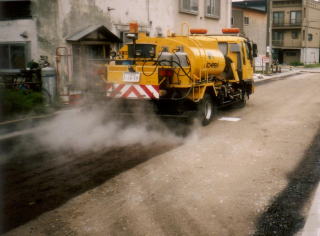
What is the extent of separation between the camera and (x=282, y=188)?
5.88m

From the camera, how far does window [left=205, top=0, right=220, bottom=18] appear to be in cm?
2637

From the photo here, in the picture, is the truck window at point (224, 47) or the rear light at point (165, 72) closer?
the rear light at point (165, 72)

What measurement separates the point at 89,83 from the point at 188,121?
9.55ft

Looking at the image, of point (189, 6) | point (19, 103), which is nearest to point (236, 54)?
point (19, 103)

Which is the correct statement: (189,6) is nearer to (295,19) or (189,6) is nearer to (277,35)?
(295,19)

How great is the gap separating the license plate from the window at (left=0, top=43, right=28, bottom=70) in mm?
7386

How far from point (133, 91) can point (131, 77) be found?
14.0 inches

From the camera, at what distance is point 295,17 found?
210 ft

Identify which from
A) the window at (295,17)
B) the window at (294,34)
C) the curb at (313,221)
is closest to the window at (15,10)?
the curb at (313,221)

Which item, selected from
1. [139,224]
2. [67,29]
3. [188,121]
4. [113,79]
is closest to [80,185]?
[139,224]

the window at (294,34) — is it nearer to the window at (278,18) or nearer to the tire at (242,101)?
the window at (278,18)

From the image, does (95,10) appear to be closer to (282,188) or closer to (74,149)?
(74,149)

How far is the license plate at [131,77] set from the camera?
9.66 meters

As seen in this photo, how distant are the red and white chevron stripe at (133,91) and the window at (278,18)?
60932 millimetres
